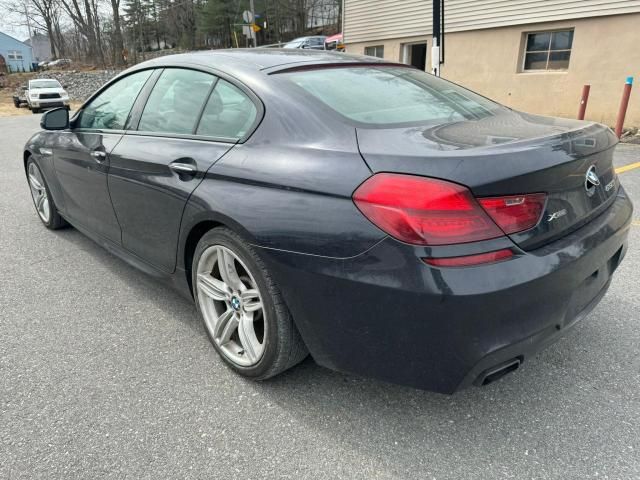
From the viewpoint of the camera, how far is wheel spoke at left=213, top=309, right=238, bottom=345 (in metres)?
2.39

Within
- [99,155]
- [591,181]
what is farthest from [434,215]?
[99,155]

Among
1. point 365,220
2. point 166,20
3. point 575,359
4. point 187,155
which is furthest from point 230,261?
point 166,20

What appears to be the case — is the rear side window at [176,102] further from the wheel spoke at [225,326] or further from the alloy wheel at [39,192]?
the alloy wheel at [39,192]

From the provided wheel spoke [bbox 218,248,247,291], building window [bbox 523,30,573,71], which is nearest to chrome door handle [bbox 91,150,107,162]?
wheel spoke [bbox 218,248,247,291]

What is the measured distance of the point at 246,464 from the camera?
6.20ft

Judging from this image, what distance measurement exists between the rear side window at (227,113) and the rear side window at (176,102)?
0.26ft

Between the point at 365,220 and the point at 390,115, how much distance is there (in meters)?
0.70

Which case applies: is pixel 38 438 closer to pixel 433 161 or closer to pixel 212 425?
pixel 212 425

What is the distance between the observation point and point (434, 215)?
163cm

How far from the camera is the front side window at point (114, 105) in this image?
10.1 ft

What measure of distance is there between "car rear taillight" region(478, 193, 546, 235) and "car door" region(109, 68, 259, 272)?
116 centimetres

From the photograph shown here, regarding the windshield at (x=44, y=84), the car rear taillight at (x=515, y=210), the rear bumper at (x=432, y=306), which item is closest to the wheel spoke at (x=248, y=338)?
the rear bumper at (x=432, y=306)

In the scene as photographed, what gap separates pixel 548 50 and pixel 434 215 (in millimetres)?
11546

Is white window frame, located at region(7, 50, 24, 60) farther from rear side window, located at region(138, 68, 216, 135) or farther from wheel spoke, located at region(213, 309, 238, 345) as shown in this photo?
wheel spoke, located at region(213, 309, 238, 345)
